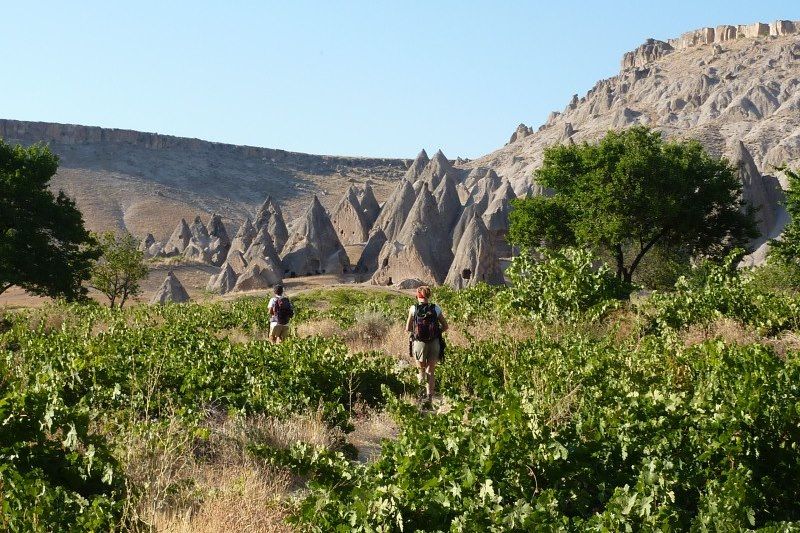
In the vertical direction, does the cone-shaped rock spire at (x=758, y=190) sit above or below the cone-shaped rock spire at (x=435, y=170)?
below

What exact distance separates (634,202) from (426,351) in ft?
57.2

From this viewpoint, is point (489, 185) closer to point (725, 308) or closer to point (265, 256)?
point (265, 256)

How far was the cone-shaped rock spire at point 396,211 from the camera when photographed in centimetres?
4923

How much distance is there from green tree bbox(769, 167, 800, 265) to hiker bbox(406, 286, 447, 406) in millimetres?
12871

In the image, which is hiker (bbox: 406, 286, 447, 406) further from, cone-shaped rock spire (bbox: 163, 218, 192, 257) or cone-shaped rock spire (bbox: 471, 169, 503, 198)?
cone-shaped rock spire (bbox: 471, 169, 503, 198)

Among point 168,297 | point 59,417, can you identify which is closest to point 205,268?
point 168,297

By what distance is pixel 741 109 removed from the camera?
3642 inches

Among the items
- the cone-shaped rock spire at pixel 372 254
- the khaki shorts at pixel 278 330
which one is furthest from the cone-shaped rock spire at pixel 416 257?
the khaki shorts at pixel 278 330

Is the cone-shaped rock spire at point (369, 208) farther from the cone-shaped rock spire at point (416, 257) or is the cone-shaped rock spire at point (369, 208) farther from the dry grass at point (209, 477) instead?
the dry grass at point (209, 477)

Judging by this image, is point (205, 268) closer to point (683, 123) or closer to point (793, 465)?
point (793, 465)

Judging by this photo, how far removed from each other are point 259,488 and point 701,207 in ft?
81.0

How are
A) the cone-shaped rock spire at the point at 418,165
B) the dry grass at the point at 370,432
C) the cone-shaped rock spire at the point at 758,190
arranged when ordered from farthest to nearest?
1. the cone-shaped rock spire at the point at 418,165
2. the cone-shaped rock spire at the point at 758,190
3. the dry grass at the point at 370,432

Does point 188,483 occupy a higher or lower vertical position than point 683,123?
lower

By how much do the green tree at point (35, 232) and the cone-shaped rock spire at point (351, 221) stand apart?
88.2 ft
